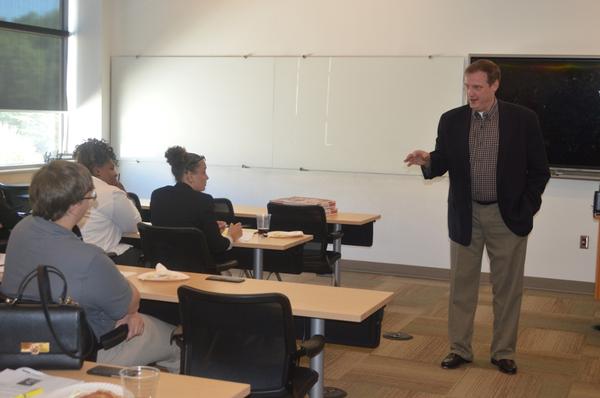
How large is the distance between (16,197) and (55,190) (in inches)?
192

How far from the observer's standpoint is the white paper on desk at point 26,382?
7.52ft

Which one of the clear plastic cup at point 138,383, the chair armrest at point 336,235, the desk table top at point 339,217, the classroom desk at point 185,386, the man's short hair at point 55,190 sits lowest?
the chair armrest at point 336,235

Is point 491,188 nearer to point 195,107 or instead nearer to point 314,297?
→ point 314,297

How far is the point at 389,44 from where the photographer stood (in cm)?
859

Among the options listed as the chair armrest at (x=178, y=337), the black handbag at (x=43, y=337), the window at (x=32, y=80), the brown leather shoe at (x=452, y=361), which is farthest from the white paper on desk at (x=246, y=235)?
the window at (x=32, y=80)

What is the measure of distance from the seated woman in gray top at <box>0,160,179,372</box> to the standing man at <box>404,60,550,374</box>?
2.46 m

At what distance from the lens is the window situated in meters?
8.85

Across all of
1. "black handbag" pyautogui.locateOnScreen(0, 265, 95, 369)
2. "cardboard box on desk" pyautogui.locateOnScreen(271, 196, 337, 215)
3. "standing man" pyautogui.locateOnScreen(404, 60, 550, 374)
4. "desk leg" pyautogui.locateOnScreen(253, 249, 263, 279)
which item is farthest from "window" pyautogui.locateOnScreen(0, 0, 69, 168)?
"black handbag" pyautogui.locateOnScreen(0, 265, 95, 369)

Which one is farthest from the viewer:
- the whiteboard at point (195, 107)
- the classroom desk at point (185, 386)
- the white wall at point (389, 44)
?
the whiteboard at point (195, 107)

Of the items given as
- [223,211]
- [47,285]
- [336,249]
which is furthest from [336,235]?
[47,285]

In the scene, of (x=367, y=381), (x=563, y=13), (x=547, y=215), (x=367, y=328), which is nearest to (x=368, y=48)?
(x=563, y=13)

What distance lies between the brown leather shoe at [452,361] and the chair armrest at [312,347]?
79.1 inches

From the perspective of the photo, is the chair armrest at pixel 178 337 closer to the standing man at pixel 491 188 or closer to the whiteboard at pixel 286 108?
the standing man at pixel 491 188

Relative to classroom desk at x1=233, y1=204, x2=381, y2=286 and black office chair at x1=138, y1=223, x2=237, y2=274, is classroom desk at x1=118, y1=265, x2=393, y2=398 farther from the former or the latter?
classroom desk at x1=233, y1=204, x2=381, y2=286
